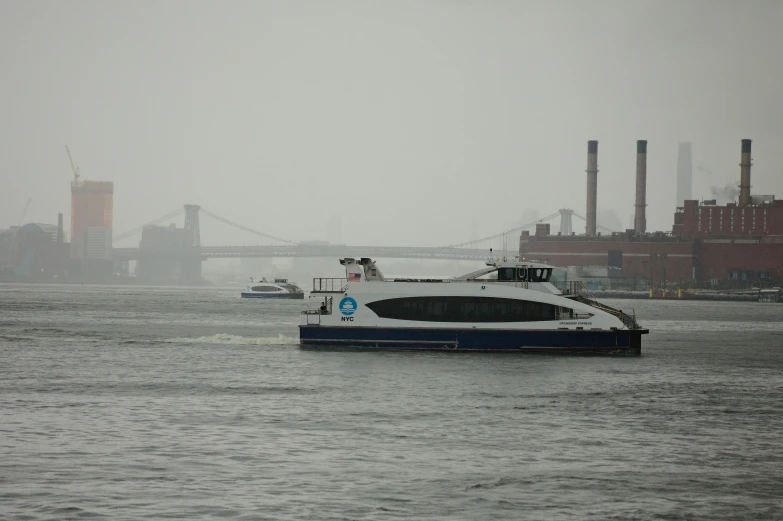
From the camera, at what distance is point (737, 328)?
89.5m

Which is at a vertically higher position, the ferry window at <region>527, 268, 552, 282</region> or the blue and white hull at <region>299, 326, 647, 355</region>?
the ferry window at <region>527, 268, 552, 282</region>

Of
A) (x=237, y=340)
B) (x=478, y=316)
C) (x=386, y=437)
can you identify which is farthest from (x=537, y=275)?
(x=386, y=437)

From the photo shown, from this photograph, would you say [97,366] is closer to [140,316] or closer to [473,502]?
[473,502]

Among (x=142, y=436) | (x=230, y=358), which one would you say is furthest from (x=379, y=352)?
(x=142, y=436)

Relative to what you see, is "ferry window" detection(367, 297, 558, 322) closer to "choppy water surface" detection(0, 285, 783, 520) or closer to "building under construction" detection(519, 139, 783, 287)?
"choppy water surface" detection(0, 285, 783, 520)

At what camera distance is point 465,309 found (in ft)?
164

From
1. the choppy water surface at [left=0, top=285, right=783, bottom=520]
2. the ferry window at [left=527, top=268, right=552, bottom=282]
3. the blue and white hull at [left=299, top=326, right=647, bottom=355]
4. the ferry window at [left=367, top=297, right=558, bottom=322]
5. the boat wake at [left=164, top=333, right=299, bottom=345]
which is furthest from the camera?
the boat wake at [left=164, top=333, right=299, bottom=345]

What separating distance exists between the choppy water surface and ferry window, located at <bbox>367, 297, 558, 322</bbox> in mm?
1770

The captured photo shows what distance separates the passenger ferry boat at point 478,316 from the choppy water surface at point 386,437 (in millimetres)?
844

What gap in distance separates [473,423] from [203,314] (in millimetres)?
74969

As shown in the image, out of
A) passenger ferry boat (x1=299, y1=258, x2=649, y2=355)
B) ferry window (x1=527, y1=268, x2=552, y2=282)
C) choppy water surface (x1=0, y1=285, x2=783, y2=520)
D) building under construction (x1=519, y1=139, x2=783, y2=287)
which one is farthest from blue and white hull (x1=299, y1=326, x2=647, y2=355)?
building under construction (x1=519, y1=139, x2=783, y2=287)

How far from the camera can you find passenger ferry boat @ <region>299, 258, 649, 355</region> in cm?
4947

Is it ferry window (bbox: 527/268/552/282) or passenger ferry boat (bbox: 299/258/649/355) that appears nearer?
passenger ferry boat (bbox: 299/258/649/355)

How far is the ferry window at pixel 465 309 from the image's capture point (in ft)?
163
